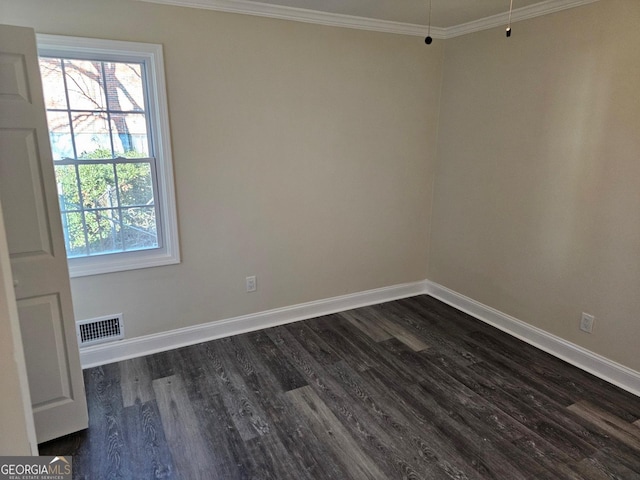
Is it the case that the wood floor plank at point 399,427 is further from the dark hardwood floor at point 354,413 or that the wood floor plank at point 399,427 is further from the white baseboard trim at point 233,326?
the white baseboard trim at point 233,326

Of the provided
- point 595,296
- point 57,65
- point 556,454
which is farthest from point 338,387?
point 57,65

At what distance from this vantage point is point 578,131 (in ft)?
8.86

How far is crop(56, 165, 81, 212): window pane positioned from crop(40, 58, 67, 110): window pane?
384 millimetres

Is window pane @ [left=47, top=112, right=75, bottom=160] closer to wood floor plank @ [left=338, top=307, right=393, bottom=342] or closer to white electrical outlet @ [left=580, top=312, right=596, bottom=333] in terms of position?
wood floor plank @ [left=338, top=307, right=393, bottom=342]

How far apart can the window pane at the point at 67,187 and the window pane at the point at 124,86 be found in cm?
49

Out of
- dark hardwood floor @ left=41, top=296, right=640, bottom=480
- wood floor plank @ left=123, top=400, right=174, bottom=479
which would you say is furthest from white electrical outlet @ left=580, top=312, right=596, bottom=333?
wood floor plank @ left=123, top=400, right=174, bottom=479

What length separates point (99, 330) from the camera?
9.19 feet

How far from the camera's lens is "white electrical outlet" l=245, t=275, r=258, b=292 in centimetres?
328

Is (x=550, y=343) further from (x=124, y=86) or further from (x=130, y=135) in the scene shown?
(x=124, y=86)

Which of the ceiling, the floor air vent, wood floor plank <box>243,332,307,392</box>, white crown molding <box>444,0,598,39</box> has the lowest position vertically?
wood floor plank <box>243,332,307,392</box>

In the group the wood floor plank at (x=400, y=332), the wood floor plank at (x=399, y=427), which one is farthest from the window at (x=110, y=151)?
the wood floor plank at (x=400, y=332)

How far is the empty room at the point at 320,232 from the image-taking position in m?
2.05

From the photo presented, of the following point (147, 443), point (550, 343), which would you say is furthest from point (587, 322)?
point (147, 443)

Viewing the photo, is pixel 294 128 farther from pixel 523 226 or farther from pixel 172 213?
pixel 523 226
